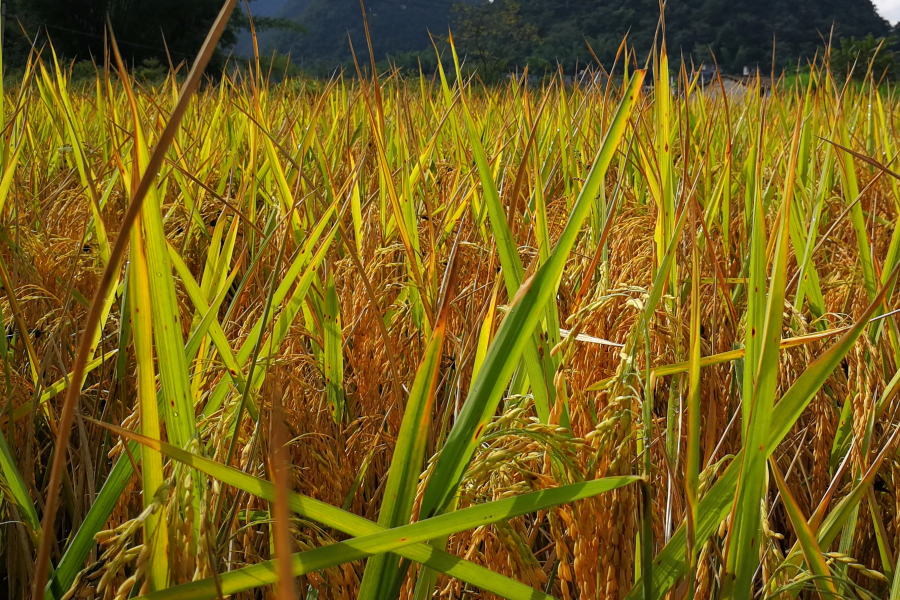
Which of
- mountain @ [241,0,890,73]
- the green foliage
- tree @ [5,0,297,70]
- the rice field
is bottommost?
the rice field

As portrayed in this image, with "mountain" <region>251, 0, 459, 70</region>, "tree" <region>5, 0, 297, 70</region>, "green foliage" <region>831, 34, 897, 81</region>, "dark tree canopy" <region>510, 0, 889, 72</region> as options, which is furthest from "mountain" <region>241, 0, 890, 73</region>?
"green foliage" <region>831, 34, 897, 81</region>

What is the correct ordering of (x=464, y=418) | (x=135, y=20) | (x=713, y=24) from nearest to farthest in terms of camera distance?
1. (x=464, y=418)
2. (x=135, y=20)
3. (x=713, y=24)

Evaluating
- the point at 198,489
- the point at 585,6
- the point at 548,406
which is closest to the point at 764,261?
the point at 548,406

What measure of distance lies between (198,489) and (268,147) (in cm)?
79

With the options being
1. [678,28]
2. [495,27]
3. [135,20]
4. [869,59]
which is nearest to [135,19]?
[135,20]

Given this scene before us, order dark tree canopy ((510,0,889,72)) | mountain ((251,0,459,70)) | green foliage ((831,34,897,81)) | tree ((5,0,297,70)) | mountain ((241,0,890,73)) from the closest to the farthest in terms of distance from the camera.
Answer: green foliage ((831,34,897,81)), mountain ((241,0,890,73)), dark tree canopy ((510,0,889,72)), tree ((5,0,297,70)), mountain ((251,0,459,70))

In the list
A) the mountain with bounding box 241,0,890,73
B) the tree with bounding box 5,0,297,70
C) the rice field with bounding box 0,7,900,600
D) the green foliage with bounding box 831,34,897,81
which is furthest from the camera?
the tree with bounding box 5,0,297,70

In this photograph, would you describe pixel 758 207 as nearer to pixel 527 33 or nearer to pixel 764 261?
pixel 764 261

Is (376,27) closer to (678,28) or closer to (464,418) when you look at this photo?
(678,28)

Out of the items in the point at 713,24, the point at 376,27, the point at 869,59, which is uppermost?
the point at 713,24

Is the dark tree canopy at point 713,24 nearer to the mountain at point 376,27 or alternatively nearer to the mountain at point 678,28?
the mountain at point 678,28

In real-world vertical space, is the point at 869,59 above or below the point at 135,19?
below

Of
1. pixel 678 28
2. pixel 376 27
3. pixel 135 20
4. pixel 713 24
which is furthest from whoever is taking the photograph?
pixel 376 27

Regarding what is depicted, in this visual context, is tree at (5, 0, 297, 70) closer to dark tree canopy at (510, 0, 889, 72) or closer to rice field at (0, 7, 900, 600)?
dark tree canopy at (510, 0, 889, 72)
